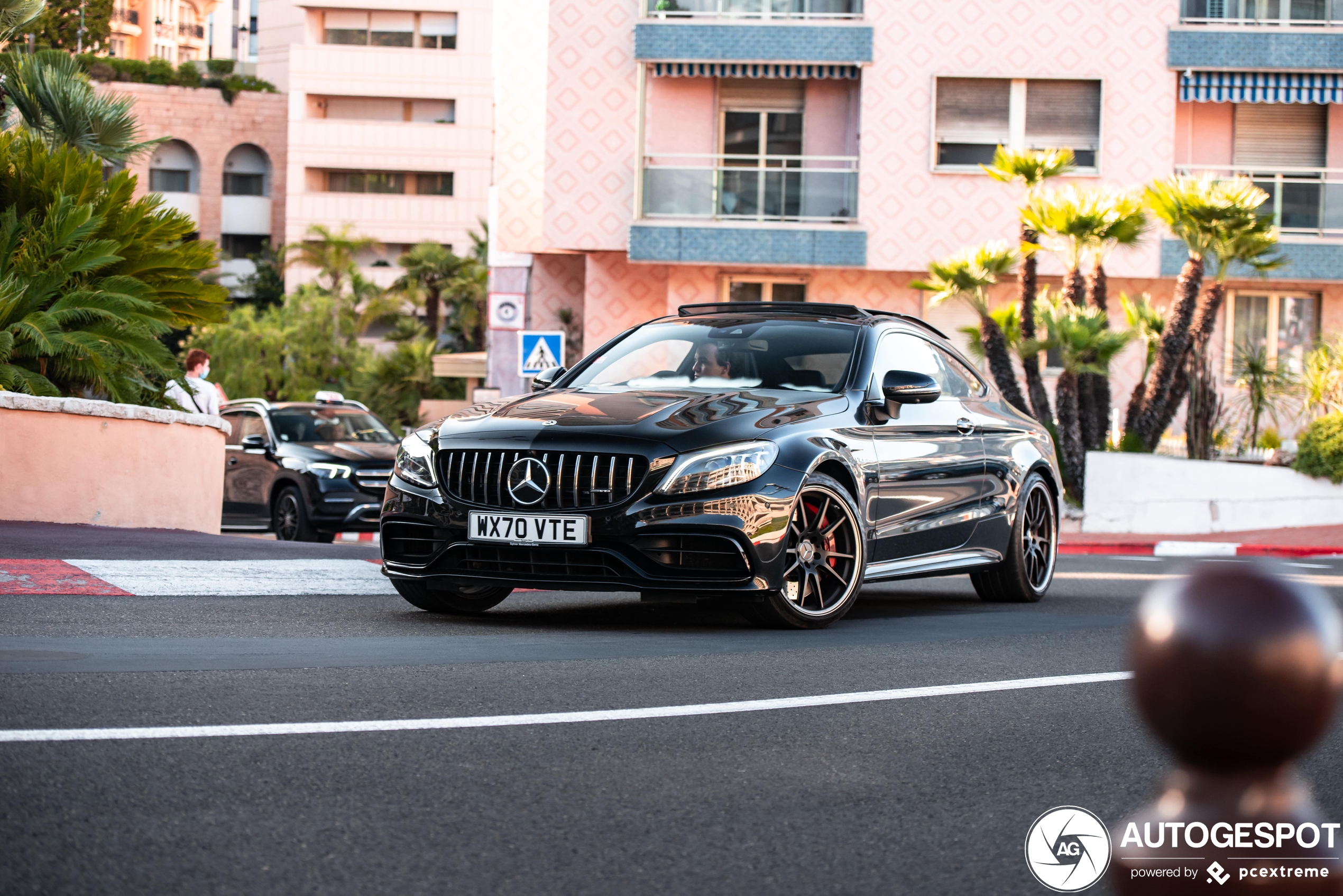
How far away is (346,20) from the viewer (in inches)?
2697

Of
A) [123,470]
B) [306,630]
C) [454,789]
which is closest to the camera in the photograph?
[454,789]

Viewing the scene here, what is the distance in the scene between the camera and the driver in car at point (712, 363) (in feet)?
29.2

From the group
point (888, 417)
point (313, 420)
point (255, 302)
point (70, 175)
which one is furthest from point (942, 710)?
point (255, 302)

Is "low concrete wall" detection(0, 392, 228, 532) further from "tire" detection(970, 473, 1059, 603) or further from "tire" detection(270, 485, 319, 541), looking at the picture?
"tire" detection(970, 473, 1059, 603)

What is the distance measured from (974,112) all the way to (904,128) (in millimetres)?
1298

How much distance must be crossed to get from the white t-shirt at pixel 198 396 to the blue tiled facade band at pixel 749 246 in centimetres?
1406

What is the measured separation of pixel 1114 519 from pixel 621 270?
12.9 meters

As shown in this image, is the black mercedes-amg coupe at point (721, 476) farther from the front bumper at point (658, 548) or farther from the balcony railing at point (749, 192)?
the balcony railing at point (749, 192)

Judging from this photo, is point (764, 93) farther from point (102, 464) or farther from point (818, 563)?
point (818, 563)

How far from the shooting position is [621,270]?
32469 mm

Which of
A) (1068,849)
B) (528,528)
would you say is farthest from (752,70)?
(1068,849)

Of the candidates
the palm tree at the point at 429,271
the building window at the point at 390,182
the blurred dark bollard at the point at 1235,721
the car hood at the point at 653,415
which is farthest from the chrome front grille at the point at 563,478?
the building window at the point at 390,182

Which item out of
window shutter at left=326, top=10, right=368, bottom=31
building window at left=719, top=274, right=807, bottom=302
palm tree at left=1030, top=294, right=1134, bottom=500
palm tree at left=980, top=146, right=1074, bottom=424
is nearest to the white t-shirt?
palm tree at left=1030, top=294, right=1134, bottom=500

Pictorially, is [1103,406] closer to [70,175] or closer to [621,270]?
[621,270]
